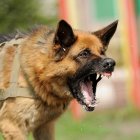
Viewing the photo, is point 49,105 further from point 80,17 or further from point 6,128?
point 80,17

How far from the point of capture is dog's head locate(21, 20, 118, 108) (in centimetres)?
756

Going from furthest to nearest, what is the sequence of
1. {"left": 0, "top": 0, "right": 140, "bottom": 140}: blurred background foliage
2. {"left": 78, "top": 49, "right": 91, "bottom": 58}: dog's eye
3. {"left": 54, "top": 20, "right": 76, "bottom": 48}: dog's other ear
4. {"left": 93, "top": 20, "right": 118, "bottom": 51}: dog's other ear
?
{"left": 0, "top": 0, "right": 140, "bottom": 140}: blurred background foliage
{"left": 93, "top": 20, "right": 118, "bottom": 51}: dog's other ear
{"left": 78, "top": 49, "right": 91, "bottom": 58}: dog's eye
{"left": 54, "top": 20, "right": 76, "bottom": 48}: dog's other ear

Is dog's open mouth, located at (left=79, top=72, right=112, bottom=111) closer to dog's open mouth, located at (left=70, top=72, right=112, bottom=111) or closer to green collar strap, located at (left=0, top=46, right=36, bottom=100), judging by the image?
dog's open mouth, located at (left=70, top=72, right=112, bottom=111)

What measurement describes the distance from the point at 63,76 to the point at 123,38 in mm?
7859

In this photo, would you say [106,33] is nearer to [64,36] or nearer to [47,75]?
[64,36]

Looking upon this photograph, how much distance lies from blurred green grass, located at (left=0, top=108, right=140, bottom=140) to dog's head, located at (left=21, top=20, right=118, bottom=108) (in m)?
4.48

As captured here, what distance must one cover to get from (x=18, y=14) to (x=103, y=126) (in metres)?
2.57

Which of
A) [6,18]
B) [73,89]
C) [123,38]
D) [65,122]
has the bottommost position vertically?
[65,122]

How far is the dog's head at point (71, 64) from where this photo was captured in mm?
7559

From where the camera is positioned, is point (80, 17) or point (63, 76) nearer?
point (63, 76)

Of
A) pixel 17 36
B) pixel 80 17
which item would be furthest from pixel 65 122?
pixel 17 36

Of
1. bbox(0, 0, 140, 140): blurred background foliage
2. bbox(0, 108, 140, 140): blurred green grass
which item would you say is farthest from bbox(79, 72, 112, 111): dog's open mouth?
bbox(0, 0, 140, 140): blurred background foliage

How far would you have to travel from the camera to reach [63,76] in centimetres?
768

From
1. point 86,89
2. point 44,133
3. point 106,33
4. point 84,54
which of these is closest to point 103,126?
point 44,133
